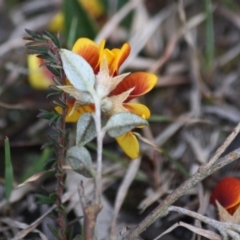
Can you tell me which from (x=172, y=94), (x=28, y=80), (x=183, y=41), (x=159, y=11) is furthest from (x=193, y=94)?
(x=28, y=80)

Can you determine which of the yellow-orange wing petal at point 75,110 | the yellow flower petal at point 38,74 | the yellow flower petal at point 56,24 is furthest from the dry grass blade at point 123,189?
the yellow flower petal at point 56,24

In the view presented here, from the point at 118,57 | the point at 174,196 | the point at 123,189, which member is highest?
the point at 118,57

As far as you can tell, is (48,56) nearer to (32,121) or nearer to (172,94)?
(32,121)

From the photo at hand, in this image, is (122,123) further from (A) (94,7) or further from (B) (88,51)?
(A) (94,7)

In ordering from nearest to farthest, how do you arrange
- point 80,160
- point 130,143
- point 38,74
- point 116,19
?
point 80,160, point 130,143, point 38,74, point 116,19

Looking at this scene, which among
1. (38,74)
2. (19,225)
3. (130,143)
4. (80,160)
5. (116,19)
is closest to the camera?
(80,160)

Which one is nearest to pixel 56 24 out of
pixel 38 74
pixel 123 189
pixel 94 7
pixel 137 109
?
pixel 94 7

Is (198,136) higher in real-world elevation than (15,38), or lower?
Answer: lower
